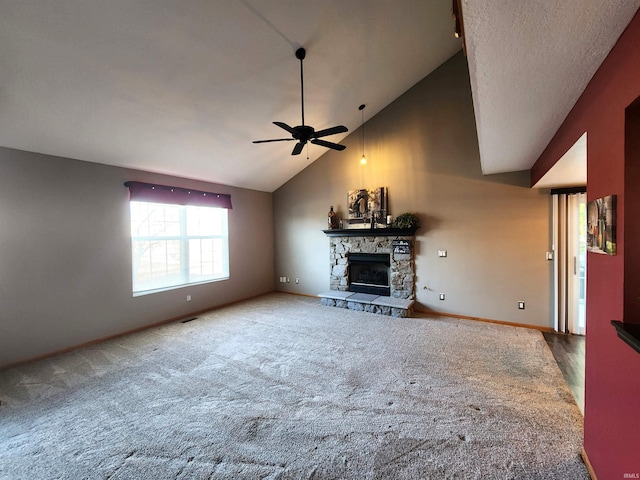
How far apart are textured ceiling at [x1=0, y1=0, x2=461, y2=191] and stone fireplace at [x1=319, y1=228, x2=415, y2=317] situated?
2380 millimetres

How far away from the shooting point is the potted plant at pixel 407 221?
4.88m

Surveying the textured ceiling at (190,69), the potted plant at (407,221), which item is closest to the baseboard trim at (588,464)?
the potted plant at (407,221)

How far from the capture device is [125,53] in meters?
2.59

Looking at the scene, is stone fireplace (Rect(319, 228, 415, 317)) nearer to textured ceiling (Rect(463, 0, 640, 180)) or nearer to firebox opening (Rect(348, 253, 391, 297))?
firebox opening (Rect(348, 253, 391, 297))

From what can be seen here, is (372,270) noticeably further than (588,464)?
Yes

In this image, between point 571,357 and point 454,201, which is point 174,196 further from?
point 571,357

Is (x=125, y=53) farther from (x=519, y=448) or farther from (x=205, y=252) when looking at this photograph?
(x=519, y=448)

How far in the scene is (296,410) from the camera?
7.52ft

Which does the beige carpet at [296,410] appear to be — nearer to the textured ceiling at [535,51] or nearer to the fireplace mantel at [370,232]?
the fireplace mantel at [370,232]

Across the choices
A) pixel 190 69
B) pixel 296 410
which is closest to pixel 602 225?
pixel 296 410

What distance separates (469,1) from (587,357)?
7.04ft

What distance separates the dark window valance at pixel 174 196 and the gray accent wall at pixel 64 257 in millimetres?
130

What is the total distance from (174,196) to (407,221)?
4.10m

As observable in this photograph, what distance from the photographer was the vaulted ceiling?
1418mm
